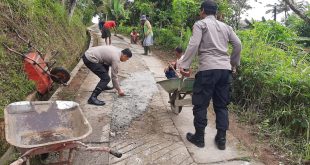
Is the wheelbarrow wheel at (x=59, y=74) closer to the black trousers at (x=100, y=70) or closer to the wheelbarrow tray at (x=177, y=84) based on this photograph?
the black trousers at (x=100, y=70)

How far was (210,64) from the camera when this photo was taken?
4.60 m

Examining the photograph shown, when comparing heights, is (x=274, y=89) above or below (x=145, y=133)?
above

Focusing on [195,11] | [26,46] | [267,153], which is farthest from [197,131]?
[195,11]

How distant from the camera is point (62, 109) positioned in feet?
14.2

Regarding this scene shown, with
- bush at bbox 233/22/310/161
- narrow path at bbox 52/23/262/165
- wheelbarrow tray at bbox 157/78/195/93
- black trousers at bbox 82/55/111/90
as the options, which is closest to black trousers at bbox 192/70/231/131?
narrow path at bbox 52/23/262/165

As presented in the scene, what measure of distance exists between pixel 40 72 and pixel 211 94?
3128 mm

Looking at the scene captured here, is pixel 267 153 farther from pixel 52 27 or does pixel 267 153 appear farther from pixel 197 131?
pixel 52 27

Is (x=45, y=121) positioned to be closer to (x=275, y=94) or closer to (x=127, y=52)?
(x=127, y=52)

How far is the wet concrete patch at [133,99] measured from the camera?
5871 mm

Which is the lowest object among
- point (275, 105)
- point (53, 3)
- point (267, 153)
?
point (267, 153)

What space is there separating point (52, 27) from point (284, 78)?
6510 millimetres

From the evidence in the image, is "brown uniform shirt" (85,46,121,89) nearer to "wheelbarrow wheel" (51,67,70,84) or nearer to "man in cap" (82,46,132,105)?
"man in cap" (82,46,132,105)

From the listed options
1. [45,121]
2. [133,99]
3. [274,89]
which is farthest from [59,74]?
[274,89]

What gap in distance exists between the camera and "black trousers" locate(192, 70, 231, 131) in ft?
15.1
